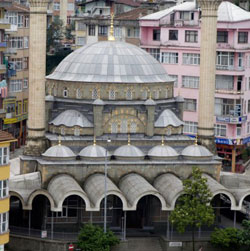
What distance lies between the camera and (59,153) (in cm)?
7412

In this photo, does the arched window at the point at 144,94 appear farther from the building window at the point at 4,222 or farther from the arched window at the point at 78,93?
the building window at the point at 4,222

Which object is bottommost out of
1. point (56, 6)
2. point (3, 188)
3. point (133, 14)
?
point (3, 188)

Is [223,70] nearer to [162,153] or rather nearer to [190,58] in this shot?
[190,58]

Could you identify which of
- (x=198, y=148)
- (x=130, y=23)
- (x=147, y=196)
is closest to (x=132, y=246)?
(x=147, y=196)

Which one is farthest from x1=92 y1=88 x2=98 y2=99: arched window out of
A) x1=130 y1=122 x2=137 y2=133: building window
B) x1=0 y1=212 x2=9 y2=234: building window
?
x1=0 y1=212 x2=9 y2=234: building window

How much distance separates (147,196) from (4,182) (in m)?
13.1

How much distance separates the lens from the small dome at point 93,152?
74312 millimetres

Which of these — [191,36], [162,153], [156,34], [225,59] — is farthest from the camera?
[156,34]

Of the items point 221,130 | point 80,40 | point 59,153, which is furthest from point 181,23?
point 59,153

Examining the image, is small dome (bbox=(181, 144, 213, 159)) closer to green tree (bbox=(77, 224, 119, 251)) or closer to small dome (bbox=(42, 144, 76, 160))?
small dome (bbox=(42, 144, 76, 160))

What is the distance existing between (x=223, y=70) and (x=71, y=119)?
79.3ft

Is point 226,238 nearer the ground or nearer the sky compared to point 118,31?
nearer the ground

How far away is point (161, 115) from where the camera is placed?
263ft

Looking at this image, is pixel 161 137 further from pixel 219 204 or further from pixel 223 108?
pixel 223 108
